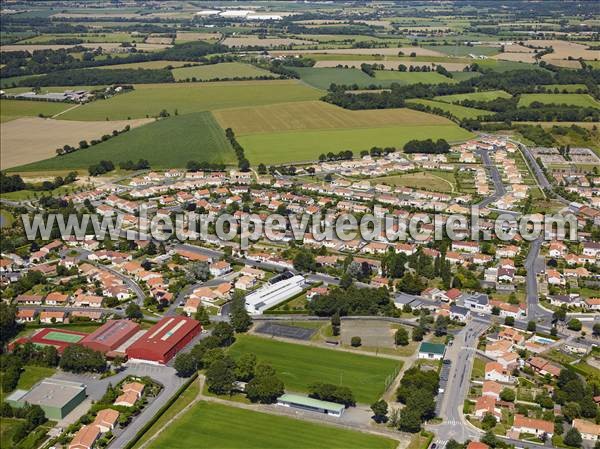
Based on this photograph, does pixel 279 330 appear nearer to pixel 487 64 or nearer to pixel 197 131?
pixel 197 131

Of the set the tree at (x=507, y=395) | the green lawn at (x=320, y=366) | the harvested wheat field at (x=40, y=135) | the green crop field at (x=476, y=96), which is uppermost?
the green crop field at (x=476, y=96)

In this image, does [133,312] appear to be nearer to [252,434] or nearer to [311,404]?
[252,434]

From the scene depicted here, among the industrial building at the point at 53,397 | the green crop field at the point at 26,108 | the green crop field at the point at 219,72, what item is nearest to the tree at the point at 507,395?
→ the industrial building at the point at 53,397

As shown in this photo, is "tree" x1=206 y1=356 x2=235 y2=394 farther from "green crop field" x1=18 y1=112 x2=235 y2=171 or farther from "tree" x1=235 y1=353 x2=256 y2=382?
"green crop field" x1=18 y1=112 x2=235 y2=171

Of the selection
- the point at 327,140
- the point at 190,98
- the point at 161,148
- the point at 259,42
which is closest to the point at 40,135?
the point at 161,148

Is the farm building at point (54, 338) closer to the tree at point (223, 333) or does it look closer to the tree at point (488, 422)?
the tree at point (223, 333)
